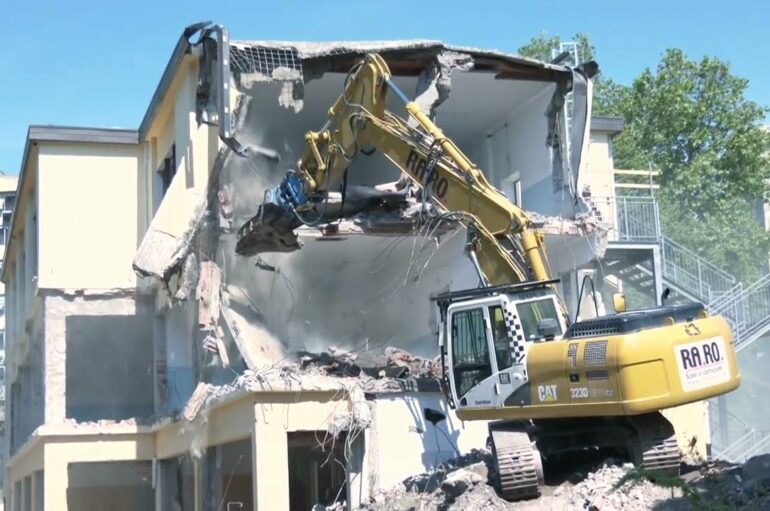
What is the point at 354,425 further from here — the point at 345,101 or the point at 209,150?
the point at 209,150

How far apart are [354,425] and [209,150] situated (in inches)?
270

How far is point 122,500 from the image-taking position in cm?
2981

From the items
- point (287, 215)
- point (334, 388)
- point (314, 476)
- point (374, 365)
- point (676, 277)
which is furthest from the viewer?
point (676, 277)

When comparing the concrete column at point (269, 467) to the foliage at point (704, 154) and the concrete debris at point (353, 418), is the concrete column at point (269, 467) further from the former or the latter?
the foliage at point (704, 154)

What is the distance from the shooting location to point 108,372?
3008 cm

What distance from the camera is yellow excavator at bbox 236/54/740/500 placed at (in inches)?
494

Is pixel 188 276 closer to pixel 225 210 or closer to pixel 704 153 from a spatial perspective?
pixel 225 210

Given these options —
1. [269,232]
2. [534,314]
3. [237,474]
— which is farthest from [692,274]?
[534,314]

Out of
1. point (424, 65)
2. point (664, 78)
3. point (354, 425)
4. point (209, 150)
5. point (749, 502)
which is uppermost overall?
point (664, 78)

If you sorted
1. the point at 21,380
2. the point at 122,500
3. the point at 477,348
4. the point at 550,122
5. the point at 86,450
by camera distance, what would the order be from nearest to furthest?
the point at 477,348
the point at 550,122
the point at 86,450
the point at 122,500
the point at 21,380

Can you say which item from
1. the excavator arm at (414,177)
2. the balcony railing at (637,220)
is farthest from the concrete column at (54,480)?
the balcony railing at (637,220)

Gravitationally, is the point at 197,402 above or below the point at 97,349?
below

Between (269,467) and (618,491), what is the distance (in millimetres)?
5865

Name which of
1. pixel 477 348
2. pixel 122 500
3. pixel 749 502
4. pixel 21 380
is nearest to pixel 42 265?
pixel 122 500
